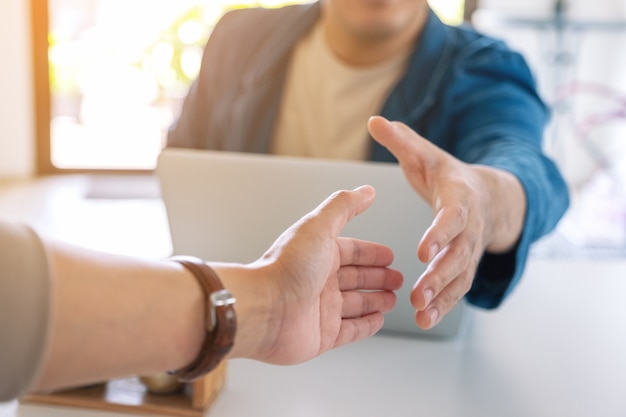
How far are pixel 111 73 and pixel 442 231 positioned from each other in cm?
360

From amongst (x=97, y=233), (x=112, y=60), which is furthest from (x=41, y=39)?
(x=97, y=233)

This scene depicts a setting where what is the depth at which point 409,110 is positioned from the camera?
1.27 meters

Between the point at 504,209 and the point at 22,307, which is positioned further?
the point at 504,209

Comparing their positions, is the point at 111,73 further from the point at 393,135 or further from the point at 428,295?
the point at 428,295

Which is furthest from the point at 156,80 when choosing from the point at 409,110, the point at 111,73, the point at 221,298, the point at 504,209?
the point at 221,298

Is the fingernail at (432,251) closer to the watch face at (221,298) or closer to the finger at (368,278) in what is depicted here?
the finger at (368,278)

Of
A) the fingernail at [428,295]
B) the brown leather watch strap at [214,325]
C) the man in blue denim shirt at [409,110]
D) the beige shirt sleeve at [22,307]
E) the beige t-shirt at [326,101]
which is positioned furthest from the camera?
the beige t-shirt at [326,101]

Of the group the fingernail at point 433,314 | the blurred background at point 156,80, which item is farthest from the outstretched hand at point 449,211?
the blurred background at point 156,80

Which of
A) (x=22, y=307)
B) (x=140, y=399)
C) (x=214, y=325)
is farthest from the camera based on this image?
(x=140, y=399)

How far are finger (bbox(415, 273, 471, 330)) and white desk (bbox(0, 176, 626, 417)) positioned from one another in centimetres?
15

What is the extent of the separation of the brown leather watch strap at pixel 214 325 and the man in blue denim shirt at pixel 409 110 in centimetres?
23

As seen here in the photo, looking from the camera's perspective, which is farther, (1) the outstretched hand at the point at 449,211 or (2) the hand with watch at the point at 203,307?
(1) the outstretched hand at the point at 449,211

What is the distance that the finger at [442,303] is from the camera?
0.68 m

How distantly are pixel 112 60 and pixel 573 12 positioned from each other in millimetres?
2380
